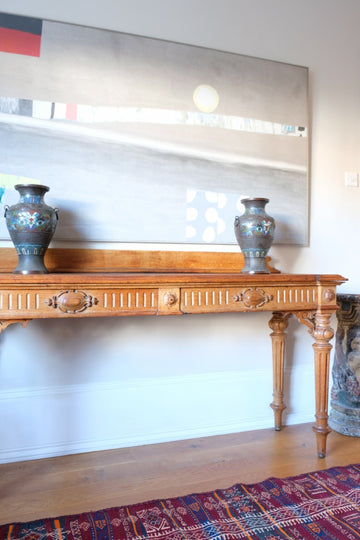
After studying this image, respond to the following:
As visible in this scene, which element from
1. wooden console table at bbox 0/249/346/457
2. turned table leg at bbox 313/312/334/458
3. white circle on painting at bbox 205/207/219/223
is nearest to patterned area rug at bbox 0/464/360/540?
turned table leg at bbox 313/312/334/458

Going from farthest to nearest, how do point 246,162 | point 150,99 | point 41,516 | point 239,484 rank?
point 246,162
point 150,99
point 239,484
point 41,516

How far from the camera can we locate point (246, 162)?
92.7 inches

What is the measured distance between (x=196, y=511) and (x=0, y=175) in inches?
65.6

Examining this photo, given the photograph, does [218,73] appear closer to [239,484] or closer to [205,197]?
[205,197]

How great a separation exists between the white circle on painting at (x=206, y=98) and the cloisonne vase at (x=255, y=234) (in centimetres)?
63

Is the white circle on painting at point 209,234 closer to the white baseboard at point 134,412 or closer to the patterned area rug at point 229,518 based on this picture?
the white baseboard at point 134,412

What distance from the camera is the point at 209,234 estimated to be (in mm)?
2275

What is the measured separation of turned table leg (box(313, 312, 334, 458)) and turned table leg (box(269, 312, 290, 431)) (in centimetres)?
35

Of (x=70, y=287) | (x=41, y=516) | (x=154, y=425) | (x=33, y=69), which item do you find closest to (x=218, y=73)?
(x=33, y=69)

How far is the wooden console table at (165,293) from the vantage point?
154 cm

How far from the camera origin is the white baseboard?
1.99 meters

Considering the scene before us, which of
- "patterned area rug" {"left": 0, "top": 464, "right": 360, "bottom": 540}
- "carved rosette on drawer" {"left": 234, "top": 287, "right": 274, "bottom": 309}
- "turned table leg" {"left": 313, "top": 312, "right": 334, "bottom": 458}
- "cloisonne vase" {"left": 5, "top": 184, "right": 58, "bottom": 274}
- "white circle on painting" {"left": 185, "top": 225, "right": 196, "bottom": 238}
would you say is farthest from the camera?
"white circle on painting" {"left": 185, "top": 225, "right": 196, "bottom": 238}

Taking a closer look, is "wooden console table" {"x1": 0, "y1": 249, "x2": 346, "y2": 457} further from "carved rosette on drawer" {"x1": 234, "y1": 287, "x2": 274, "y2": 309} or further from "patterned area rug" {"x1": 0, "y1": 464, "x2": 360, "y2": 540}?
"patterned area rug" {"x1": 0, "y1": 464, "x2": 360, "y2": 540}

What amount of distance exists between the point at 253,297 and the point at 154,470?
0.91 metres
